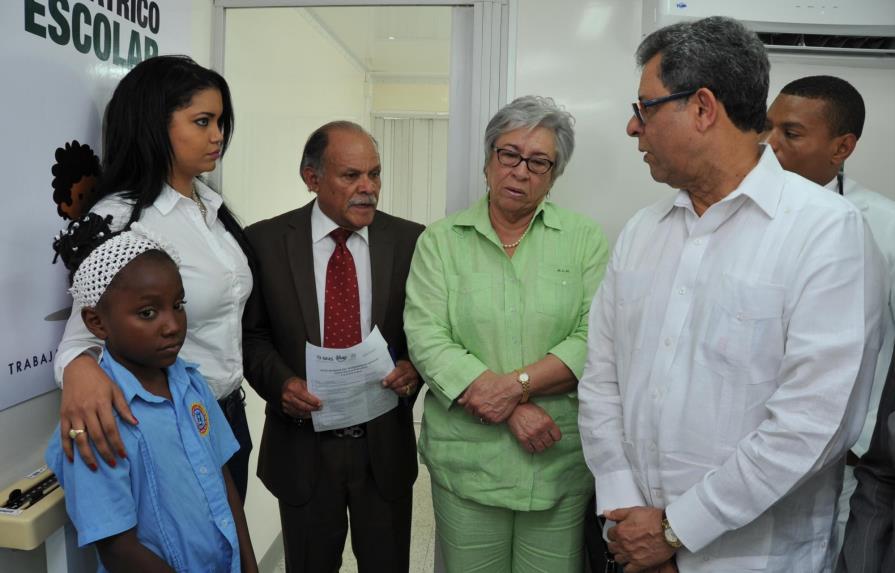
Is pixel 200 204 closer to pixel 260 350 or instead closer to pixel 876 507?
pixel 260 350

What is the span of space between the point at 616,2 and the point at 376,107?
2.66 metres

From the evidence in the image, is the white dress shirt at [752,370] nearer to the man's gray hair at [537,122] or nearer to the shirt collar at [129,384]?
the man's gray hair at [537,122]

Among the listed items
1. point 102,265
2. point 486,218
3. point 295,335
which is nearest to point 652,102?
point 486,218

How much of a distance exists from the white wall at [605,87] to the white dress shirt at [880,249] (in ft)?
1.85

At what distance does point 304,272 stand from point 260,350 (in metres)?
0.26

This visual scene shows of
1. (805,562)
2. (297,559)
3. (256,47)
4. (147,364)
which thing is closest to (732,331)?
(805,562)

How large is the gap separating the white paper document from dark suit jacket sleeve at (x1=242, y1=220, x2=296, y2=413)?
0.10m

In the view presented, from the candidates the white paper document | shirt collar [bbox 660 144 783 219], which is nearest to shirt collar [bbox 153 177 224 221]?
the white paper document

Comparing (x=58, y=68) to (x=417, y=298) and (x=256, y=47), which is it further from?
(x=256, y=47)

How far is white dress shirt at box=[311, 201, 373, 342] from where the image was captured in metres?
1.91

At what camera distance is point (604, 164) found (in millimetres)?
2477

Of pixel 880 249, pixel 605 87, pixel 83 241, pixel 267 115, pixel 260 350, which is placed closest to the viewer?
pixel 83 241

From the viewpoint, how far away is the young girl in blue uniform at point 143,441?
1166 millimetres

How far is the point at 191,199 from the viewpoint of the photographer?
1.66 m
